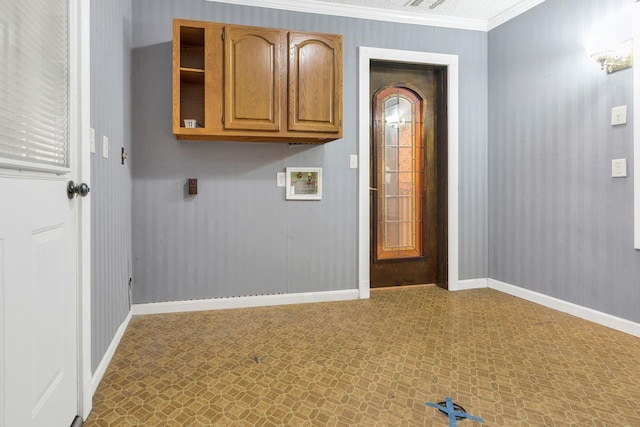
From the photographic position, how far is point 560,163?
112 inches

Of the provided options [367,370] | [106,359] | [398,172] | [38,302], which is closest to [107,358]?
[106,359]

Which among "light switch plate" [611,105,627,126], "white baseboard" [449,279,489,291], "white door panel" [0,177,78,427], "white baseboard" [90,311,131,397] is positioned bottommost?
"white baseboard" [90,311,131,397]

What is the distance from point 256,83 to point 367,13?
1353mm

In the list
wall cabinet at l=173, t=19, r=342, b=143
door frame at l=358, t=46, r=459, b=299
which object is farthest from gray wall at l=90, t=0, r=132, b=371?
door frame at l=358, t=46, r=459, b=299

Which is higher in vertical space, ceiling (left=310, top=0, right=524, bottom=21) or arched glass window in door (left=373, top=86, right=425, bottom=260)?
ceiling (left=310, top=0, right=524, bottom=21)

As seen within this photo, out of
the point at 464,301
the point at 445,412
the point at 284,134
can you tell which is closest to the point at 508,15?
the point at 284,134

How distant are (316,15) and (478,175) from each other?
2170 millimetres

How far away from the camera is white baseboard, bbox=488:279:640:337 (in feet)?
7.85

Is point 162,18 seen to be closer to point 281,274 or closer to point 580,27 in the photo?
point 281,274

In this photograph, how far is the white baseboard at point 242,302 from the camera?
2812 mm

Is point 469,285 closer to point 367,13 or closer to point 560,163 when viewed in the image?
point 560,163

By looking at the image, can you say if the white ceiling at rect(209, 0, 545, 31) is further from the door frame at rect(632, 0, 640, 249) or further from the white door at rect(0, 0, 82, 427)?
the white door at rect(0, 0, 82, 427)

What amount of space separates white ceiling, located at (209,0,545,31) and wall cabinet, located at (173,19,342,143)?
1.69 ft

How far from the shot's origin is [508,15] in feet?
10.7
